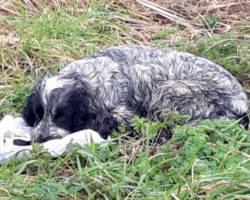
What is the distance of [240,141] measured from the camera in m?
4.60

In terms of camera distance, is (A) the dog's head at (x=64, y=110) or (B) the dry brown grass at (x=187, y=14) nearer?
(A) the dog's head at (x=64, y=110)

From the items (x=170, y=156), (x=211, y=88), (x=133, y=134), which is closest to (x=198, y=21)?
(x=211, y=88)

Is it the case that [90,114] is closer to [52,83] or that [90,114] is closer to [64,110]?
[64,110]

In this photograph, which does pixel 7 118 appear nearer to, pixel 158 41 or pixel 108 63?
pixel 108 63

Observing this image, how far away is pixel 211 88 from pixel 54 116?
3.76 ft

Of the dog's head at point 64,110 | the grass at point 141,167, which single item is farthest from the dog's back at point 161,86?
the grass at point 141,167

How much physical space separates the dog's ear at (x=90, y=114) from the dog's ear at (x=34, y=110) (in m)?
0.24

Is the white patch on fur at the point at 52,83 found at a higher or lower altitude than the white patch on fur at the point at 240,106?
higher

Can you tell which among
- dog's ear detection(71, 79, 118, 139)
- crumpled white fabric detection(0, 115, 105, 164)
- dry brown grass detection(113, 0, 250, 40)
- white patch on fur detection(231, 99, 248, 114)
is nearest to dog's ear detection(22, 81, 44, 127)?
crumpled white fabric detection(0, 115, 105, 164)

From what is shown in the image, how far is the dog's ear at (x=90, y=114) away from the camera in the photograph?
200 inches

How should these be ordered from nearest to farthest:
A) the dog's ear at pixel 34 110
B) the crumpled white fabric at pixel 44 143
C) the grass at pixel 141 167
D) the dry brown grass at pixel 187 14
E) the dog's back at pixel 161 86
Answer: the grass at pixel 141 167
the crumpled white fabric at pixel 44 143
the dog's ear at pixel 34 110
the dog's back at pixel 161 86
the dry brown grass at pixel 187 14

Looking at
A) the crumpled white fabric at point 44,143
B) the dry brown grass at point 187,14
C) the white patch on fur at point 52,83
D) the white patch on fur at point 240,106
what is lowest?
the dry brown grass at point 187,14

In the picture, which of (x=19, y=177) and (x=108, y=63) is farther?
(x=108, y=63)

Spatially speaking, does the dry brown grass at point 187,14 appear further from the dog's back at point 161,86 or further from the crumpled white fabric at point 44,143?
the crumpled white fabric at point 44,143
